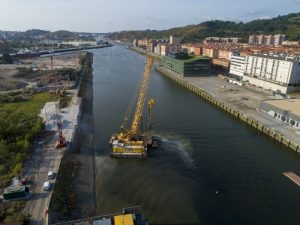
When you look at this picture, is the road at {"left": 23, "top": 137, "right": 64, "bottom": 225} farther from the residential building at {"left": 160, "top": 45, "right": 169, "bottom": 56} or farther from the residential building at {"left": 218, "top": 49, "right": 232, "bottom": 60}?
the residential building at {"left": 160, "top": 45, "right": 169, "bottom": 56}

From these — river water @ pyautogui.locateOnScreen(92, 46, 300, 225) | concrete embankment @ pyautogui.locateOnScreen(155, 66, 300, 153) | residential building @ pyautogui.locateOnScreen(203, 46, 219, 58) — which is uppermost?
residential building @ pyautogui.locateOnScreen(203, 46, 219, 58)

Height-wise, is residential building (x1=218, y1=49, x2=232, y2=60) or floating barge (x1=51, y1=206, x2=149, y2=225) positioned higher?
residential building (x1=218, y1=49, x2=232, y2=60)

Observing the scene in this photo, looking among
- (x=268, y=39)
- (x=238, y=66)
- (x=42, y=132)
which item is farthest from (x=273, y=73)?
(x=268, y=39)

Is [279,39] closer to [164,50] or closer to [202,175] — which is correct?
[164,50]

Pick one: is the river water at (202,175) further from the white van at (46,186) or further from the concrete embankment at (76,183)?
the white van at (46,186)

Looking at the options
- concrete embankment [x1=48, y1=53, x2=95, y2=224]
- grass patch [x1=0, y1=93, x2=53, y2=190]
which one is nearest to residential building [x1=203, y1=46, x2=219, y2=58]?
grass patch [x1=0, y1=93, x2=53, y2=190]

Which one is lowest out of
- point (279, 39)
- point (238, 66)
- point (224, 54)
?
point (238, 66)
